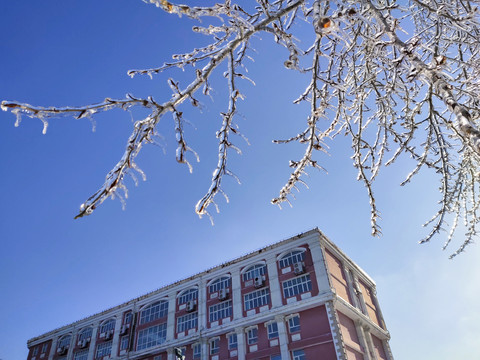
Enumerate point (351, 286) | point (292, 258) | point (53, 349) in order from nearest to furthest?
point (292, 258)
point (351, 286)
point (53, 349)

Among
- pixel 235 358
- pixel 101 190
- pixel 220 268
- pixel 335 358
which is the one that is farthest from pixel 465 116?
pixel 220 268

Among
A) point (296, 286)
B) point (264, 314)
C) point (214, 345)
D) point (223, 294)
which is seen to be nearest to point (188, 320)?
point (214, 345)

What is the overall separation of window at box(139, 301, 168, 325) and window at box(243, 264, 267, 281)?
8651mm

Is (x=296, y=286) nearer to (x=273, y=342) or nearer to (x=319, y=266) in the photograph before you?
(x=319, y=266)

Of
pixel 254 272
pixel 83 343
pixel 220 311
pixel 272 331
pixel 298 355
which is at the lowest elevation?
pixel 298 355

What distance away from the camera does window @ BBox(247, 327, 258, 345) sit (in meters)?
23.2

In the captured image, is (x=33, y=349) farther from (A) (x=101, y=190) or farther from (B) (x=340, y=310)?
(A) (x=101, y=190)

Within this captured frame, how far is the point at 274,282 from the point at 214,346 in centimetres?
676

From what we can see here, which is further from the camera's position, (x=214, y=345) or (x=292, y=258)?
(x=214, y=345)

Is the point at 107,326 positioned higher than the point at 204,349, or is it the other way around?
the point at 107,326

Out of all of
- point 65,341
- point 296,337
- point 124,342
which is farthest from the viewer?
point 65,341

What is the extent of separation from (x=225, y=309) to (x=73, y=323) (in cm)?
1992

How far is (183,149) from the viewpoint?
8.34 feet

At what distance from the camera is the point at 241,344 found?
76.8 feet
